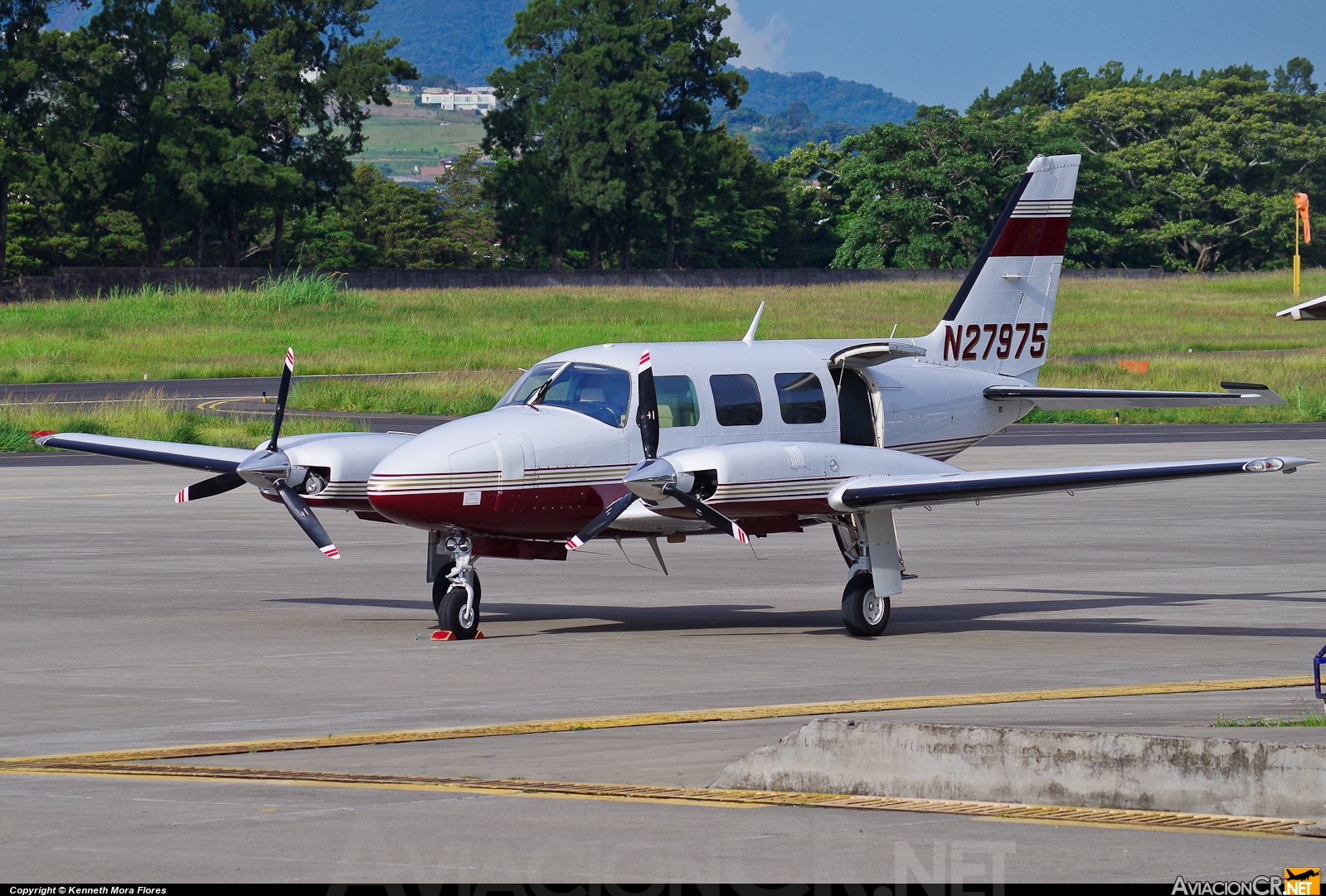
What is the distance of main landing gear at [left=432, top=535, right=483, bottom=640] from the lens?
15438 mm

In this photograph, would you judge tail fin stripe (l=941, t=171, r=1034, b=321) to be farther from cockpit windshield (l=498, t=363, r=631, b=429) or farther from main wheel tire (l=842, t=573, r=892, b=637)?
cockpit windshield (l=498, t=363, r=631, b=429)

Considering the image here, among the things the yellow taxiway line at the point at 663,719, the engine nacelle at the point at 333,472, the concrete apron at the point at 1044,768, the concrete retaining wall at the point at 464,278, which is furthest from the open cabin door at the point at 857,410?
the concrete retaining wall at the point at 464,278

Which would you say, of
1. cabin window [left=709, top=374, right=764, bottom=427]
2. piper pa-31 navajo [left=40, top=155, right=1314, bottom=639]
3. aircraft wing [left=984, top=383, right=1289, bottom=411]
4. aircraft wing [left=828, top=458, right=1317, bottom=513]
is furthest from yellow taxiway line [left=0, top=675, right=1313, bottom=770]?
aircraft wing [left=984, top=383, right=1289, bottom=411]

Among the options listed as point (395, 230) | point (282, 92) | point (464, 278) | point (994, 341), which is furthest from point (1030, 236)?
point (395, 230)

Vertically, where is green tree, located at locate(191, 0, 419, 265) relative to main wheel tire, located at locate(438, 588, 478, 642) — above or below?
above

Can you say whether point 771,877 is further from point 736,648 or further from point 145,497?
point 145,497

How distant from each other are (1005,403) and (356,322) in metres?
65.7

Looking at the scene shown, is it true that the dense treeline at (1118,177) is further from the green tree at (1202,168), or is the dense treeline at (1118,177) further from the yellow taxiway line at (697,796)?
the yellow taxiway line at (697,796)

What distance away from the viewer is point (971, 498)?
15406mm

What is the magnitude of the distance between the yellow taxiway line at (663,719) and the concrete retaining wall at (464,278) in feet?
266

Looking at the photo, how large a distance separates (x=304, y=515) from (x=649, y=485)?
3.94 meters

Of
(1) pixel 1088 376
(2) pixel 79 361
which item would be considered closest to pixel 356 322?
(2) pixel 79 361

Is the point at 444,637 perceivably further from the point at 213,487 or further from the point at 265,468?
the point at 213,487

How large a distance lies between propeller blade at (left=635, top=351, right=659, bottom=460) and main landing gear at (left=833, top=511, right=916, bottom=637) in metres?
2.28
